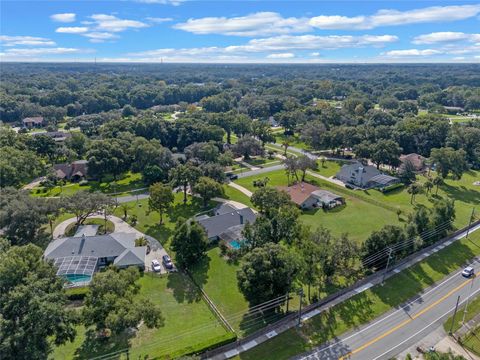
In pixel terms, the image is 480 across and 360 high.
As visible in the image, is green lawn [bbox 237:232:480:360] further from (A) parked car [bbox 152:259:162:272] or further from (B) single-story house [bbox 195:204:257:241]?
(B) single-story house [bbox 195:204:257:241]

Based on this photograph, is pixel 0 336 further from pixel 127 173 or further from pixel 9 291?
pixel 127 173

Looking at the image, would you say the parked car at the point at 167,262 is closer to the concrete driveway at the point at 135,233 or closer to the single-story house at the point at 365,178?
the concrete driveway at the point at 135,233

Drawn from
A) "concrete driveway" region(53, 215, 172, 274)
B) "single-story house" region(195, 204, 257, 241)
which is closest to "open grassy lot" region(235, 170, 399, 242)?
"single-story house" region(195, 204, 257, 241)

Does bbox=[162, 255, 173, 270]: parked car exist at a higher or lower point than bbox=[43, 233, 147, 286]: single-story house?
lower

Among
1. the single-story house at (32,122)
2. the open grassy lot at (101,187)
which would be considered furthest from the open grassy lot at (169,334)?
the single-story house at (32,122)

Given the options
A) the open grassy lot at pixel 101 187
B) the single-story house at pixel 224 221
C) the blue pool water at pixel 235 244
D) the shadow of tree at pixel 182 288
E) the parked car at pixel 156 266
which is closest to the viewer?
the shadow of tree at pixel 182 288
